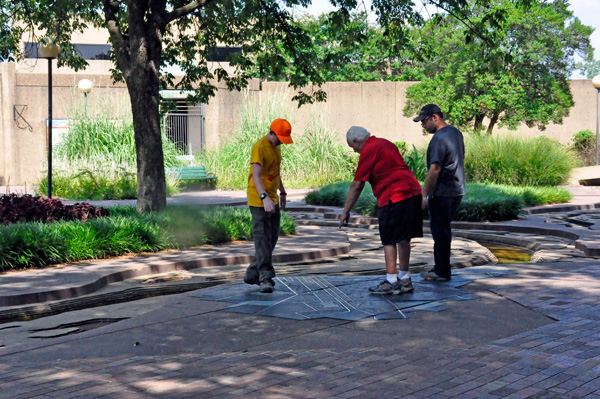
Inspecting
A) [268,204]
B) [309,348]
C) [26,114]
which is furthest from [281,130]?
[26,114]

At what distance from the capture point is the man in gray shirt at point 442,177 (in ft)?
25.9

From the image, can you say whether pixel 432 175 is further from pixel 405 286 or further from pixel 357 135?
pixel 405 286

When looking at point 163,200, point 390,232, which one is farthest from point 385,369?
point 163,200

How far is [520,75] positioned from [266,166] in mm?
23303

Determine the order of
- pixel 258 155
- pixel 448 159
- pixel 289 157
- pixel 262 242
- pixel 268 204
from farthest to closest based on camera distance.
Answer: pixel 289 157 < pixel 448 159 < pixel 262 242 < pixel 258 155 < pixel 268 204

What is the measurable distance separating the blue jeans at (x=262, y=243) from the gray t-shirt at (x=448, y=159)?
5.78ft

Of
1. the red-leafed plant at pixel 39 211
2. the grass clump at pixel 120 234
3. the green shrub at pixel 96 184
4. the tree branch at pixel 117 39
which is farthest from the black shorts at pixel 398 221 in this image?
the green shrub at pixel 96 184

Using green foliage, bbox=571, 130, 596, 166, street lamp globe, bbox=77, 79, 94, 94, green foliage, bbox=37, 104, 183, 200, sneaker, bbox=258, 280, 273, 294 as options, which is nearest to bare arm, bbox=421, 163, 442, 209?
sneaker, bbox=258, 280, 273, 294

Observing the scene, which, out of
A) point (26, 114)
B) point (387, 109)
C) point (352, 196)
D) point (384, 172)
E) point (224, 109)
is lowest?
point (352, 196)

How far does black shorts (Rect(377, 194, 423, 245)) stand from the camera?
729 centimetres

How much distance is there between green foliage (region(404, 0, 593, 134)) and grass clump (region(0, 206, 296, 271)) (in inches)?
728

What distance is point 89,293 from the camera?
26.8 ft

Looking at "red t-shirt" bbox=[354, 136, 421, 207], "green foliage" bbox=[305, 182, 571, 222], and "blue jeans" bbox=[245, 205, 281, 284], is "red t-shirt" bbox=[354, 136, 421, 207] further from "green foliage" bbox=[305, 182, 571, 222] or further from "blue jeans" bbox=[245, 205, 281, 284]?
"green foliage" bbox=[305, 182, 571, 222]

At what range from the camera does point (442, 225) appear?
26.5 feet
